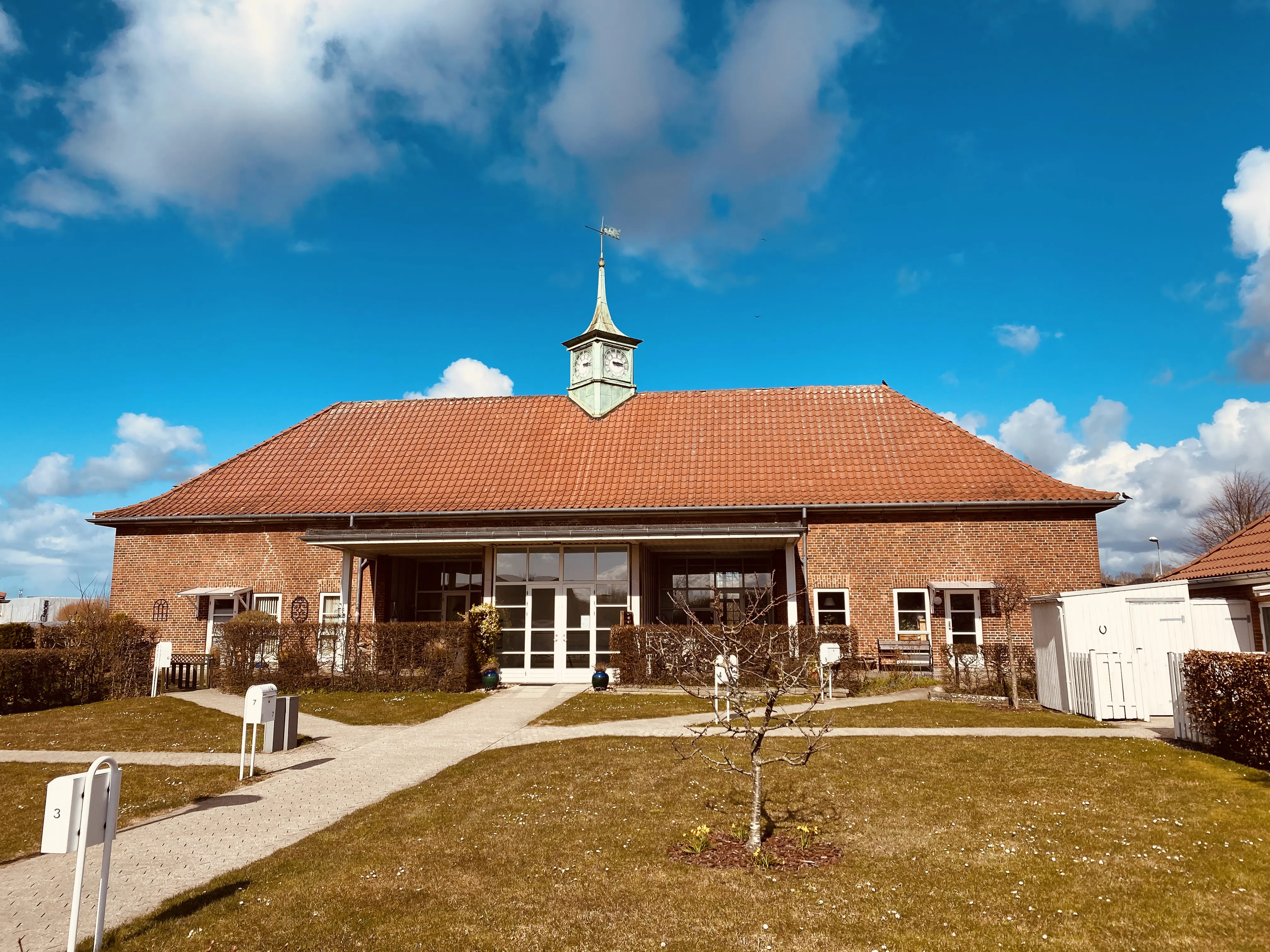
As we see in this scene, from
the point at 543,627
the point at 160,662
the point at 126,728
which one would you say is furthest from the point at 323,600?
the point at 126,728

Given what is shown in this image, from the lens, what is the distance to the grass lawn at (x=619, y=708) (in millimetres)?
13062

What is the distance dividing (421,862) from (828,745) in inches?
231

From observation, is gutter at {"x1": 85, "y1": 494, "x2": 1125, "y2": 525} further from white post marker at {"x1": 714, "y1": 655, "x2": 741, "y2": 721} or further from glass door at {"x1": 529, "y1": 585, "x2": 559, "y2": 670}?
white post marker at {"x1": 714, "y1": 655, "x2": 741, "y2": 721}

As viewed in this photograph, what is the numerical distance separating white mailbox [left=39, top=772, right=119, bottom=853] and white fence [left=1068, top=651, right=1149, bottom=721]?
42.1ft

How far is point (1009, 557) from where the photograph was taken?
63.1ft

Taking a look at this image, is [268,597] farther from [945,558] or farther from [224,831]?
[945,558]

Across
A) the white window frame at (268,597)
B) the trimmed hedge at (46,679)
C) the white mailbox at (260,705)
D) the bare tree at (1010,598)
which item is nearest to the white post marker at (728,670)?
the white mailbox at (260,705)

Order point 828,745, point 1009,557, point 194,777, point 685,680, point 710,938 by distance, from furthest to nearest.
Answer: point 1009,557
point 685,680
point 828,745
point 194,777
point 710,938

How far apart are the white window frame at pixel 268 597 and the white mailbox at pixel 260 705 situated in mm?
11350

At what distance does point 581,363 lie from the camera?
25094 mm

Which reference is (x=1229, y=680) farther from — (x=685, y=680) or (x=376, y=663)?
(x=376, y=663)

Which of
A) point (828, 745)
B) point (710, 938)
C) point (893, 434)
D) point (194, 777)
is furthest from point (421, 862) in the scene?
point (893, 434)

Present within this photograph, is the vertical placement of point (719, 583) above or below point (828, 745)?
above

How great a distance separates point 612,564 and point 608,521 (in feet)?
5.92
